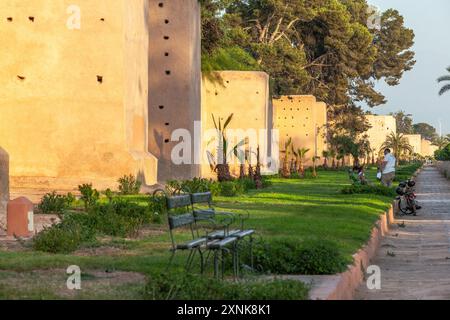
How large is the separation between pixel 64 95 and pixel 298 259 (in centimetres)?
1770

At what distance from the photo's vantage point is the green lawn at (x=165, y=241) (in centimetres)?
945

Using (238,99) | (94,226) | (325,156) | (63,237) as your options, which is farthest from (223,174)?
(325,156)

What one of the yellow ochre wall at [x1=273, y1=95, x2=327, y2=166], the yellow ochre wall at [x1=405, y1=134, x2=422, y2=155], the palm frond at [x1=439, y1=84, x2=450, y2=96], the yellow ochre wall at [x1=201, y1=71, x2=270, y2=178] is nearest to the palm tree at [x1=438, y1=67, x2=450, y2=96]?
the palm frond at [x1=439, y1=84, x2=450, y2=96]

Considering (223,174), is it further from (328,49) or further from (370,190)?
(328,49)

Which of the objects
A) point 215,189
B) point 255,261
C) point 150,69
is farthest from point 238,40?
point 255,261

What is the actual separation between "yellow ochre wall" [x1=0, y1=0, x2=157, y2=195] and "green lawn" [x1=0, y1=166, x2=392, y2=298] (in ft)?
13.6

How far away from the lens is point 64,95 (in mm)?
27453

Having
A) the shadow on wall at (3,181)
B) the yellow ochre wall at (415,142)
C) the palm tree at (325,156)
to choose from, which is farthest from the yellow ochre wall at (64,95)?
the yellow ochre wall at (415,142)

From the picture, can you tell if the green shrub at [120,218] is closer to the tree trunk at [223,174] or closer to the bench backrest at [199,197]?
the bench backrest at [199,197]

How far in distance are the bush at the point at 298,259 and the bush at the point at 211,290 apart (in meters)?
1.88

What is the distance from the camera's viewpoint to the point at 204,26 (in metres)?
44.2

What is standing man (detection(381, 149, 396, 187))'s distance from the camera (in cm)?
2966

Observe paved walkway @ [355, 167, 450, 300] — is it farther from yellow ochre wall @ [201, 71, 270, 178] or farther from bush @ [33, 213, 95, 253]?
yellow ochre wall @ [201, 71, 270, 178]
